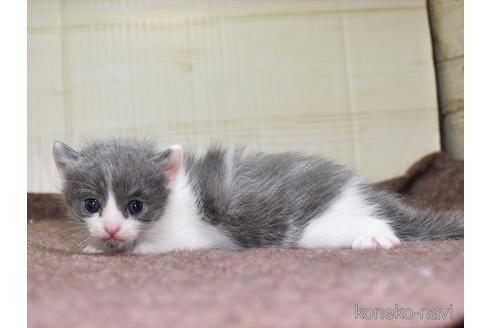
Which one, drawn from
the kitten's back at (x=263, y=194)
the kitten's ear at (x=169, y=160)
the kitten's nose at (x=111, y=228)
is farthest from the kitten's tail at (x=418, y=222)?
the kitten's nose at (x=111, y=228)

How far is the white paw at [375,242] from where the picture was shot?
1.46 m

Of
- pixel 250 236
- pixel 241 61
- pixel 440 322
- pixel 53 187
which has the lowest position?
pixel 440 322

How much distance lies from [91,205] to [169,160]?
0.84ft

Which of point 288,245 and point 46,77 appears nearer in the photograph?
point 288,245

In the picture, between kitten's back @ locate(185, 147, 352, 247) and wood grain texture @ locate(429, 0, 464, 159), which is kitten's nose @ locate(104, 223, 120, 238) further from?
wood grain texture @ locate(429, 0, 464, 159)

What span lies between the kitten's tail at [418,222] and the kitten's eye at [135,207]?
0.69 m

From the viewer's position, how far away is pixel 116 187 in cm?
157

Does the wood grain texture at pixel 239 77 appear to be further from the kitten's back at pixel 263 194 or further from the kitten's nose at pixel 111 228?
the kitten's nose at pixel 111 228

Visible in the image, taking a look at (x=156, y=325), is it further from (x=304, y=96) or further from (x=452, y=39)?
(x=452, y=39)

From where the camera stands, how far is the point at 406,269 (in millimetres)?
987

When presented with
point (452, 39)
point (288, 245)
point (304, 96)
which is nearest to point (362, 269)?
point (288, 245)

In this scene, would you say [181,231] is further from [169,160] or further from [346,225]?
[346,225]
